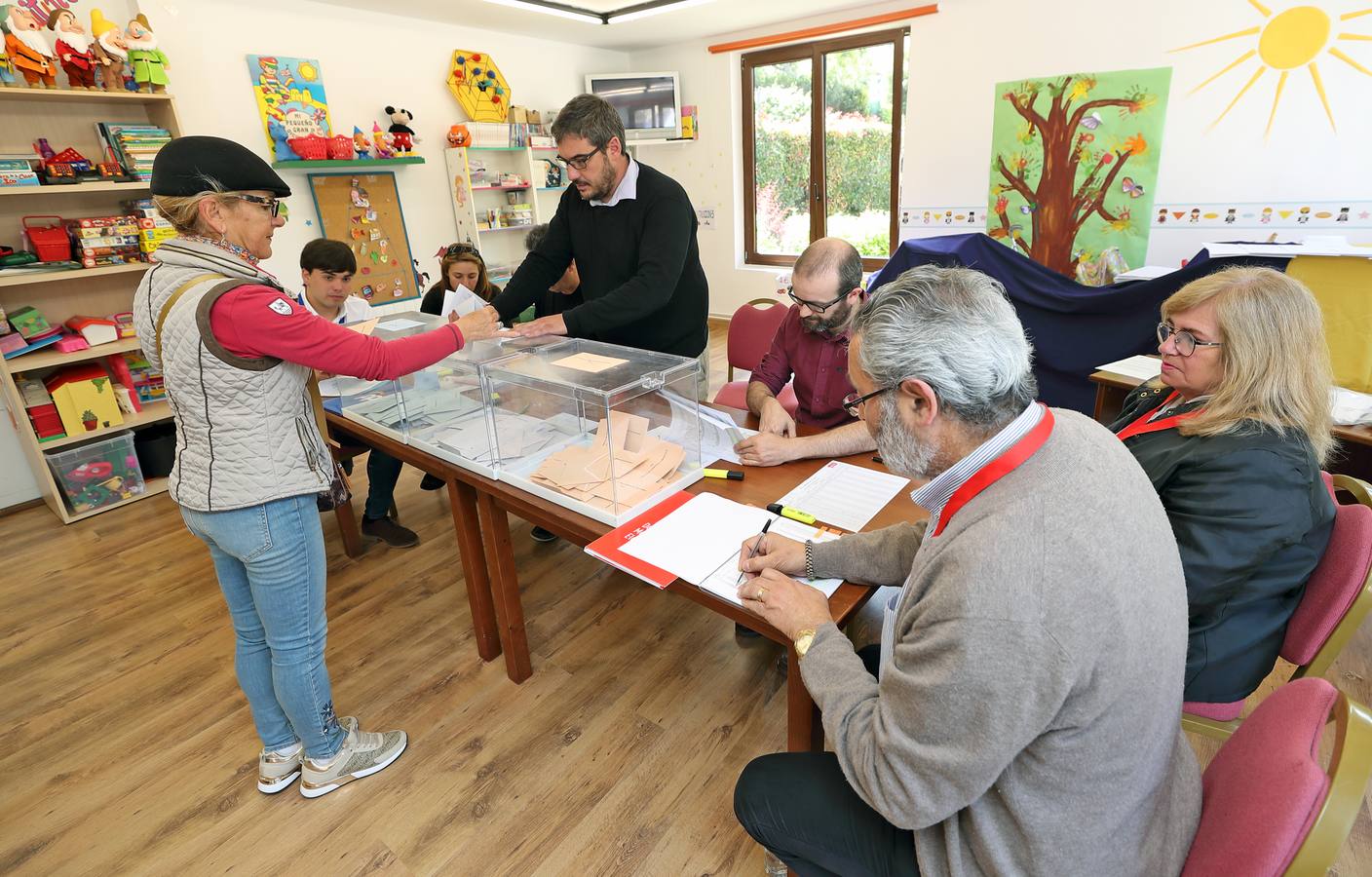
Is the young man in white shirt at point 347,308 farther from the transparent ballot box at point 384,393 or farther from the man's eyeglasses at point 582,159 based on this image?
the man's eyeglasses at point 582,159

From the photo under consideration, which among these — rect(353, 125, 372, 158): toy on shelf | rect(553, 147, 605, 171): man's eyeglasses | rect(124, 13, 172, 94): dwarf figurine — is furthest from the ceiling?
rect(553, 147, 605, 171): man's eyeglasses

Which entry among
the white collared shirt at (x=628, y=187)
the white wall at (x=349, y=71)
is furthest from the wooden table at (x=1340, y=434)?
the white wall at (x=349, y=71)

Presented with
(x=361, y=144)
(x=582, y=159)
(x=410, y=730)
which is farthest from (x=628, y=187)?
(x=361, y=144)

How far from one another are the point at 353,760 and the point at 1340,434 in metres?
3.10

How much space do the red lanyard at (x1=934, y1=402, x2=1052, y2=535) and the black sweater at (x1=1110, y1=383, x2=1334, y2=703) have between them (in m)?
0.49

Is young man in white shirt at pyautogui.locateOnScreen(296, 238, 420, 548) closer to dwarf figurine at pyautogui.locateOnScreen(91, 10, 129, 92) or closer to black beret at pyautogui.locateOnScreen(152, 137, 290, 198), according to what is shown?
black beret at pyautogui.locateOnScreen(152, 137, 290, 198)

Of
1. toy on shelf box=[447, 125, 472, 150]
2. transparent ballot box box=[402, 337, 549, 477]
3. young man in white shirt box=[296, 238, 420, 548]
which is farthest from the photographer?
toy on shelf box=[447, 125, 472, 150]

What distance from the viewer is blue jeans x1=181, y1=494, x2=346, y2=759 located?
1450 millimetres

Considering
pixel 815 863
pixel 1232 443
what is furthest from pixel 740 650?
pixel 1232 443

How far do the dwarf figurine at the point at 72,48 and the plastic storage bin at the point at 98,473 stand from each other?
1.71 meters

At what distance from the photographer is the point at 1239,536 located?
1126 millimetres

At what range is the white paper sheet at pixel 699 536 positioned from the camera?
4.26 ft

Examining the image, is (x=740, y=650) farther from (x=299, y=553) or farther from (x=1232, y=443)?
(x=1232, y=443)

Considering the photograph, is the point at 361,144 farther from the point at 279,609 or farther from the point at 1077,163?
the point at 1077,163
